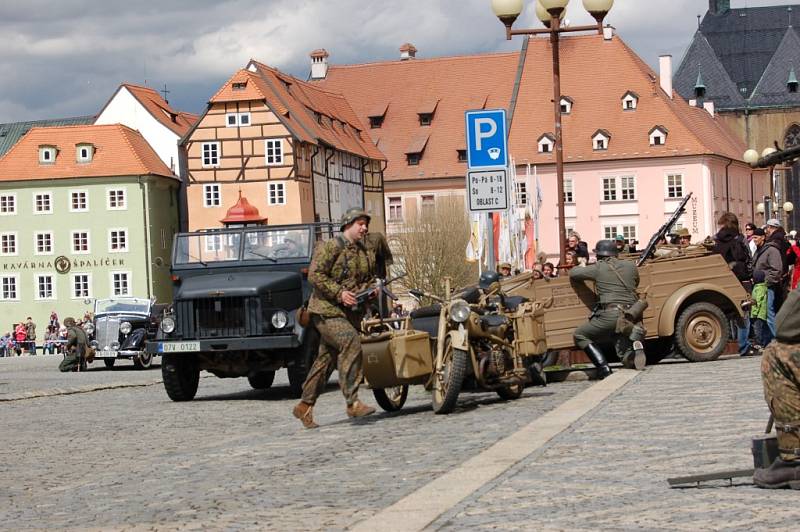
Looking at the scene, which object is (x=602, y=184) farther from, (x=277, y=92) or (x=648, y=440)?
(x=648, y=440)

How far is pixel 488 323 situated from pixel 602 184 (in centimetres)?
8110

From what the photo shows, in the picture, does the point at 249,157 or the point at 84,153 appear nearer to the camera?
the point at 249,157

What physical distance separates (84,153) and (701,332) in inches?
2800

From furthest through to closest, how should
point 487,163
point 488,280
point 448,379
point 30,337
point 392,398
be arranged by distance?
point 30,337
point 487,163
point 488,280
point 392,398
point 448,379

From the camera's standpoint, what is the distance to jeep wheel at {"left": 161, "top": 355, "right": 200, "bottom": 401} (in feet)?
63.5

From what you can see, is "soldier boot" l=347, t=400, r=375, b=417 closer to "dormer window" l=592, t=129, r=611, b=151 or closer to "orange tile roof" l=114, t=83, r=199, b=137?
"orange tile roof" l=114, t=83, r=199, b=137

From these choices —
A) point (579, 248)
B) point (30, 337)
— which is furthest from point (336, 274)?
point (30, 337)

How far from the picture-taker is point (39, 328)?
8669 cm

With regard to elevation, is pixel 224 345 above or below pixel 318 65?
below

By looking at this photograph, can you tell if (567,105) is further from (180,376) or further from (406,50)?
(180,376)

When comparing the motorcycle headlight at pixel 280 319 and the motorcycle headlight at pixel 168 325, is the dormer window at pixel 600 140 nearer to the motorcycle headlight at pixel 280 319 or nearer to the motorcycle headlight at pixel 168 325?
the motorcycle headlight at pixel 168 325

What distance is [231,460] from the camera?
11.3 meters

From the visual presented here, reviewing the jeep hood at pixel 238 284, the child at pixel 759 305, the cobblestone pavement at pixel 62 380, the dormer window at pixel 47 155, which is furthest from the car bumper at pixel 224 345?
the dormer window at pixel 47 155

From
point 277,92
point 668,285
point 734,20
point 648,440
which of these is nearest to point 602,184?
point 277,92
